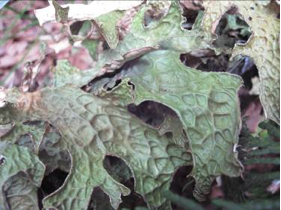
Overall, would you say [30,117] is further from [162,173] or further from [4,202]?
[162,173]

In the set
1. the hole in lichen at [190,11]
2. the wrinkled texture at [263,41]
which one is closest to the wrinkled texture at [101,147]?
the wrinkled texture at [263,41]

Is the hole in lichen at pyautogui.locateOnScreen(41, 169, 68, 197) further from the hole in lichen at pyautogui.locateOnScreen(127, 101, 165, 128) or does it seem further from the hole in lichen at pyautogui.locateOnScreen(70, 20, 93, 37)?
the hole in lichen at pyautogui.locateOnScreen(70, 20, 93, 37)

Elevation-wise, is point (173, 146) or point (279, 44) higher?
point (279, 44)

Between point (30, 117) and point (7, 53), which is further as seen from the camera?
point (7, 53)

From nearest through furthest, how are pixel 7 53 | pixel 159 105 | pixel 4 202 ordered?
pixel 4 202, pixel 159 105, pixel 7 53

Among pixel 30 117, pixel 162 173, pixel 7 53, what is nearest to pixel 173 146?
pixel 162 173

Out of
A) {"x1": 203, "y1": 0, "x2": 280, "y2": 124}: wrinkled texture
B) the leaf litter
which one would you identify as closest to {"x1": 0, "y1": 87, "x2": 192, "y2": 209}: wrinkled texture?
the leaf litter

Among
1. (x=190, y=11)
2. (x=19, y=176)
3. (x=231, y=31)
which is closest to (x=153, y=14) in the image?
(x=190, y=11)
